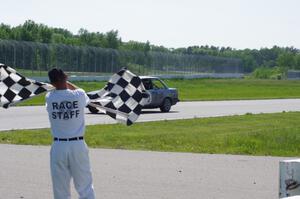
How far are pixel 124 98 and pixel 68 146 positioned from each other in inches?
40.2

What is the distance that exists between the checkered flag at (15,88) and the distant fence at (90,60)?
5170 centimetres

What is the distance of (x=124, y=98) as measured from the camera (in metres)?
8.56

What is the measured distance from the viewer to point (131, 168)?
12.9 m

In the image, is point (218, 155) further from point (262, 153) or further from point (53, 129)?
point (53, 129)

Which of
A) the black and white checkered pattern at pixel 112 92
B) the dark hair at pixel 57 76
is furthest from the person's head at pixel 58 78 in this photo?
the black and white checkered pattern at pixel 112 92

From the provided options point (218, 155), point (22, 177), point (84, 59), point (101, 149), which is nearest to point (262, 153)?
point (218, 155)

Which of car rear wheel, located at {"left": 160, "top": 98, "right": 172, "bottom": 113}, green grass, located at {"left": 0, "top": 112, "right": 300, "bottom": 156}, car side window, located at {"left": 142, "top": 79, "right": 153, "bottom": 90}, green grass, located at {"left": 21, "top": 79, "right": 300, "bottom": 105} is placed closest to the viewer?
green grass, located at {"left": 0, "top": 112, "right": 300, "bottom": 156}

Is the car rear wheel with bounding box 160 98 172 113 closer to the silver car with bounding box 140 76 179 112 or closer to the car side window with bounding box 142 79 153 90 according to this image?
the silver car with bounding box 140 76 179 112

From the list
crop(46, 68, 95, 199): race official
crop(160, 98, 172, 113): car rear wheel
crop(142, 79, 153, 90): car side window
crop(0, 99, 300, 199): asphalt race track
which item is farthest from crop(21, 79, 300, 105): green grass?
crop(46, 68, 95, 199): race official

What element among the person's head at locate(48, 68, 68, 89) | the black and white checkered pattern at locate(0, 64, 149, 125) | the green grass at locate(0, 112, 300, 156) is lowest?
the green grass at locate(0, 112, 300, 156)

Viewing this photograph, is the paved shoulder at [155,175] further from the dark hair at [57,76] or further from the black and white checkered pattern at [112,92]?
the dark hair at [57,76]

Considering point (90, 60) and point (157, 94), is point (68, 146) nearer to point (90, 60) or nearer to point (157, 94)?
point (157, 94)

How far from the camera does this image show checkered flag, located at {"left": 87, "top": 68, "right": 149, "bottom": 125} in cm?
849

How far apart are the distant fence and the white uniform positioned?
5231 cm
